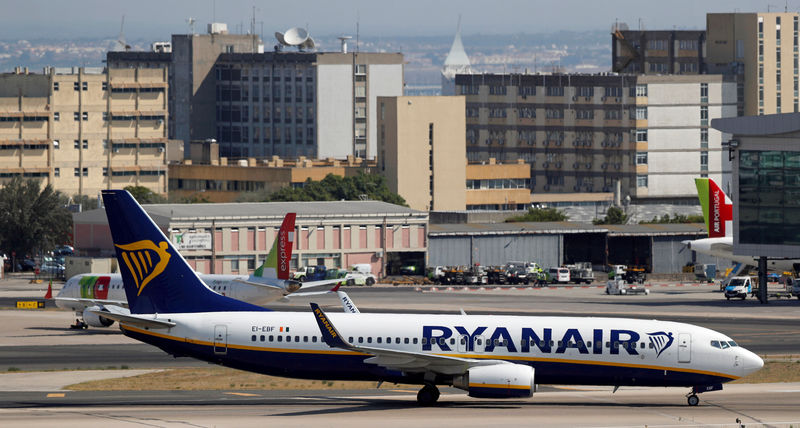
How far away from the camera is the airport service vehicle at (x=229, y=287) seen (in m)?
92.0

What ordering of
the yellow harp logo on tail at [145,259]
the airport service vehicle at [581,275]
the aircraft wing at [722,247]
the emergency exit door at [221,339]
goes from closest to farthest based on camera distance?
the emergency exit door at [221,339]
the yellow harp logo on tail at [145,259]
the aircraft wing at [722,247]
the airport service vehicle at [581,275]

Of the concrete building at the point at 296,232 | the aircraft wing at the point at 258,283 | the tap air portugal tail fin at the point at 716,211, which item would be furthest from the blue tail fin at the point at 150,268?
the concrete building at the point at 296,232

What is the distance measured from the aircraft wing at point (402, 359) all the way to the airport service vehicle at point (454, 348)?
54mm

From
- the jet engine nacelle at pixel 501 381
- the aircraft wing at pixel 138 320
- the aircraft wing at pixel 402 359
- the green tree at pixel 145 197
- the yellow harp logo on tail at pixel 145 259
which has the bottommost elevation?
the jet engine nacelle at pixel 501 381

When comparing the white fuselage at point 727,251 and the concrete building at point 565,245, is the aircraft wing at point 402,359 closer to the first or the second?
the white fuselage at point 727,251

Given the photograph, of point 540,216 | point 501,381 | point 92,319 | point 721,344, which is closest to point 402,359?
point 501,381

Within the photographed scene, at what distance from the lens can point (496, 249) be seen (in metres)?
157

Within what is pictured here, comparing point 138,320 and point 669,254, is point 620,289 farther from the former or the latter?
point 138,320

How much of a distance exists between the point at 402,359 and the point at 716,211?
79142 millimetres

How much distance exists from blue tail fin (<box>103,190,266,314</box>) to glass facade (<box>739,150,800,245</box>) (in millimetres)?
68430

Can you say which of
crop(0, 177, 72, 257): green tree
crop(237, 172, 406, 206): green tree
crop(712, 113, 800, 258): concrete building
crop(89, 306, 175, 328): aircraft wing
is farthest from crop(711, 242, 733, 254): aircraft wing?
crop(0, 177, 72, 257): green tree

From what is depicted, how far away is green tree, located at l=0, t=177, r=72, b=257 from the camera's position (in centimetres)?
16462

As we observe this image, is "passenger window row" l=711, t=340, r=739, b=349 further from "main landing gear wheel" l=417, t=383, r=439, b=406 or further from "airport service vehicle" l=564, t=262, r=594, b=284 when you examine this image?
"airport service vehicle" l=564, t=262, r=594, b=284

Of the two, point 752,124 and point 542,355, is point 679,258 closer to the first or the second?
point 752,124
